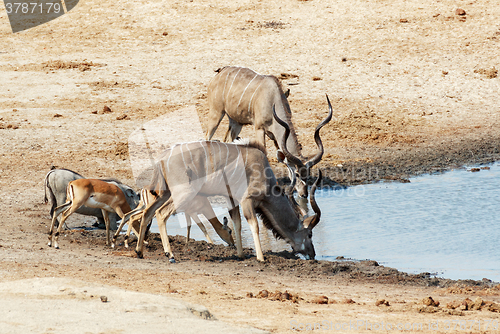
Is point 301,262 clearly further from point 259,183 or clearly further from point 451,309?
point 451,309

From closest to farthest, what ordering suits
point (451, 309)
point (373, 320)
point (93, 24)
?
point (373, 320) < point (451, 309) < point (93, 24)

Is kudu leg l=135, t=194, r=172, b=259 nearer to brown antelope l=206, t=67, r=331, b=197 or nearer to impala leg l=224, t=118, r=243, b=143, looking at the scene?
brown antelope l=206, t=67, r=331, b=197

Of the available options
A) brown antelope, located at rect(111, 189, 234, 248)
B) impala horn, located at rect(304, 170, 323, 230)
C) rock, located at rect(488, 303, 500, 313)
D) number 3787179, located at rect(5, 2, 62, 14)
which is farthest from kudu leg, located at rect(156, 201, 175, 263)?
number 3787179, located at rect(5, 2, 62, 14)

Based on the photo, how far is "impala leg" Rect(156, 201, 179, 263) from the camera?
6.90 m

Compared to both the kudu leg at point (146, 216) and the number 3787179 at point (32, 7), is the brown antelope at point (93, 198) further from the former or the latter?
the number 3787179 at point (32, 7)

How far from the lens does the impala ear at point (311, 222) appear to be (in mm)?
7488

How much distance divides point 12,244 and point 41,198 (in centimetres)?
253

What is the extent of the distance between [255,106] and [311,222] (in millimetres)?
A: 3175

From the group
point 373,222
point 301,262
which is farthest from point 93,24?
point 301,262

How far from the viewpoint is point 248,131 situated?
12914mm

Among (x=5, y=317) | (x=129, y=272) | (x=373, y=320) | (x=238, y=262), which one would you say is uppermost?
(x=5, y=317)

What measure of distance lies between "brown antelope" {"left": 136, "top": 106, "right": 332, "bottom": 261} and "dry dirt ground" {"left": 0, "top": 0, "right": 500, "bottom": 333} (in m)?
0.42

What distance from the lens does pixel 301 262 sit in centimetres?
691

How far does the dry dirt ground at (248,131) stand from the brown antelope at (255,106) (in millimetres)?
1612
